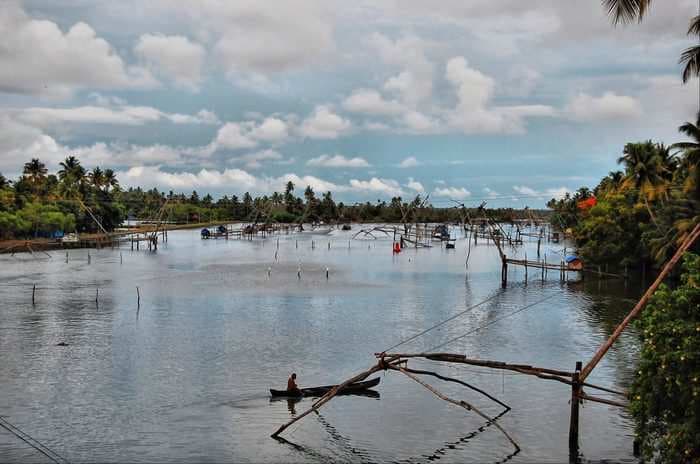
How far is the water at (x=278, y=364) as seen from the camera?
76.6 feet

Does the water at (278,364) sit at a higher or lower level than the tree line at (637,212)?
lower

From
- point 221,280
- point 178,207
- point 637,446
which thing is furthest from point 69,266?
point 178,207

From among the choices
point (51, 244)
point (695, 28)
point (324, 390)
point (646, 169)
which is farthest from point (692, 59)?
point (51, 244)

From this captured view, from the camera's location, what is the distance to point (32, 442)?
2316 cm

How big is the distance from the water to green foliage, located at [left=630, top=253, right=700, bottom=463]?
6090 mm

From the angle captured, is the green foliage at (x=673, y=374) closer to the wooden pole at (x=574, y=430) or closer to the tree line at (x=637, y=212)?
the wooden pole at (x=574, y=430)

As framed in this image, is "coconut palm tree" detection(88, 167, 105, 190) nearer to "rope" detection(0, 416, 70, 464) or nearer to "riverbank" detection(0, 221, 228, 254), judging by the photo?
"riverbank" detection(0, 221, 228, 254)

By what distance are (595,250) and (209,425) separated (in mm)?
55777

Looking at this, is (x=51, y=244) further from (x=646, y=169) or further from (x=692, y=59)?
(x=692, y=59)

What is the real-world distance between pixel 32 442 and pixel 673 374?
19.9 m

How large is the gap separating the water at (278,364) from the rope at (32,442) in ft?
0.94

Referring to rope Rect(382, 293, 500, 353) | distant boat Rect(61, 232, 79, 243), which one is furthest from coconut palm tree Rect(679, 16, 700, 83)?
distant boat Rect(61, 232, 79, 243)

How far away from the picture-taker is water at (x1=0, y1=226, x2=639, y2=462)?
2336 cm

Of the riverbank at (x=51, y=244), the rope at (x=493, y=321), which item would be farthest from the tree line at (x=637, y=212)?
the riverbank at (x=51, y=244)
